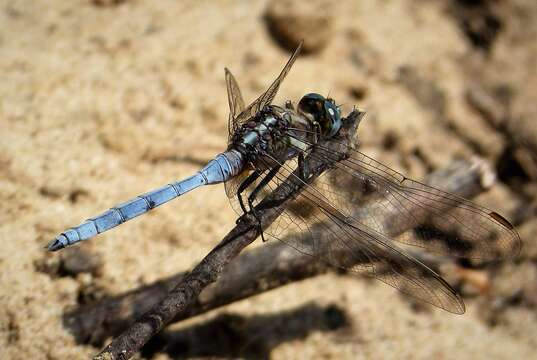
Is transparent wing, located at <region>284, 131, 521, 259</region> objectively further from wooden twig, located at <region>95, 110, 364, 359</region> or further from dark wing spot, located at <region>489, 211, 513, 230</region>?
wooden twig, located at <region>95, 110, 364, 359</region>

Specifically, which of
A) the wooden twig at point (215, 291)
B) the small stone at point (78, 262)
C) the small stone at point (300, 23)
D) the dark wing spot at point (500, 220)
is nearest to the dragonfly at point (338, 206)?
the dark wing spot at point (500, 220)

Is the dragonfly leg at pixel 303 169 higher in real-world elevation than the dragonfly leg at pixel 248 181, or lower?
higher

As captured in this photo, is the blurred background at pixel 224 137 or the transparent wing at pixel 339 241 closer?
the transparent wing at pixel 339 241

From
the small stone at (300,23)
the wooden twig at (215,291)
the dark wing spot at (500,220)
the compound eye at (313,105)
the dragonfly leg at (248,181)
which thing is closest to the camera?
the wooden twig at (215,291)

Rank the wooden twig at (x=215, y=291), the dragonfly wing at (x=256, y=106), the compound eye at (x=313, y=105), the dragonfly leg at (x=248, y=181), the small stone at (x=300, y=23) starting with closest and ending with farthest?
the wooden twig at (x=215, y=291) < the dragonfly leg at (x=248, y=181) < the compound eye at (x=313, y=105) < the dragonfly wing at (x=256, y=106) < the small stone at (x=300, y=23)

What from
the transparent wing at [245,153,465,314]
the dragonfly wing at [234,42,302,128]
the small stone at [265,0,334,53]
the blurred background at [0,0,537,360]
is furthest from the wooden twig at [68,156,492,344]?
the small stone at [265,0,334,53]

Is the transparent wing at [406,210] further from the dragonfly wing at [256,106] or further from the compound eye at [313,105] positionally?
the dragonfly wing at [256,106]
